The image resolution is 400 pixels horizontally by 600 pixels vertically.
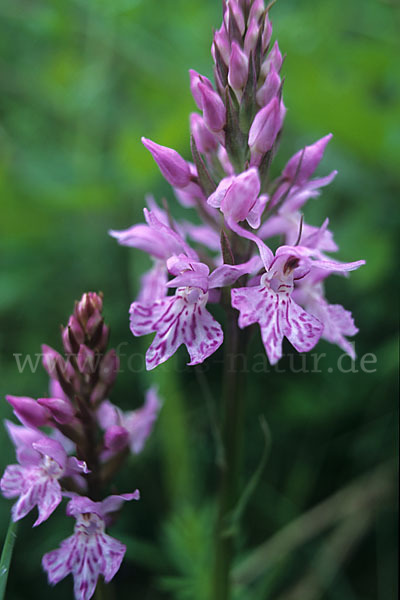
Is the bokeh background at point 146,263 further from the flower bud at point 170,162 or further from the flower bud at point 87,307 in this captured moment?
the flower bud at point 170,162

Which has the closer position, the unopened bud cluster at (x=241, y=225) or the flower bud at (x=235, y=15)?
the unopened bud cluster at (x=241, y=225)

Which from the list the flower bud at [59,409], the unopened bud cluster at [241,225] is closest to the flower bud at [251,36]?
the unopened bud cluster at [241,225]

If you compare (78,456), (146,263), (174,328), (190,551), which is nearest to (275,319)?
(174,328)

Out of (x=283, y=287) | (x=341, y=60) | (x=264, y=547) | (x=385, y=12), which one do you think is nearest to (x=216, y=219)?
(x=283, y=287)

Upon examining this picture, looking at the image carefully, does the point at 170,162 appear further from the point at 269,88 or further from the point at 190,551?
the point at 190,551

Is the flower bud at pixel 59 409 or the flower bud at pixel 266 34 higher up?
the flower bud at pixel 266 34

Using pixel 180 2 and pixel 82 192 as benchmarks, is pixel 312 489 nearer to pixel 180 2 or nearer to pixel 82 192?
pixel 82 192

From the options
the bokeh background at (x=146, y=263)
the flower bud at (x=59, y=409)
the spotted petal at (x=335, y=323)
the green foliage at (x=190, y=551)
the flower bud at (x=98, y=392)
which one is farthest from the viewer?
the bokeh background at (x=146, y=263)
